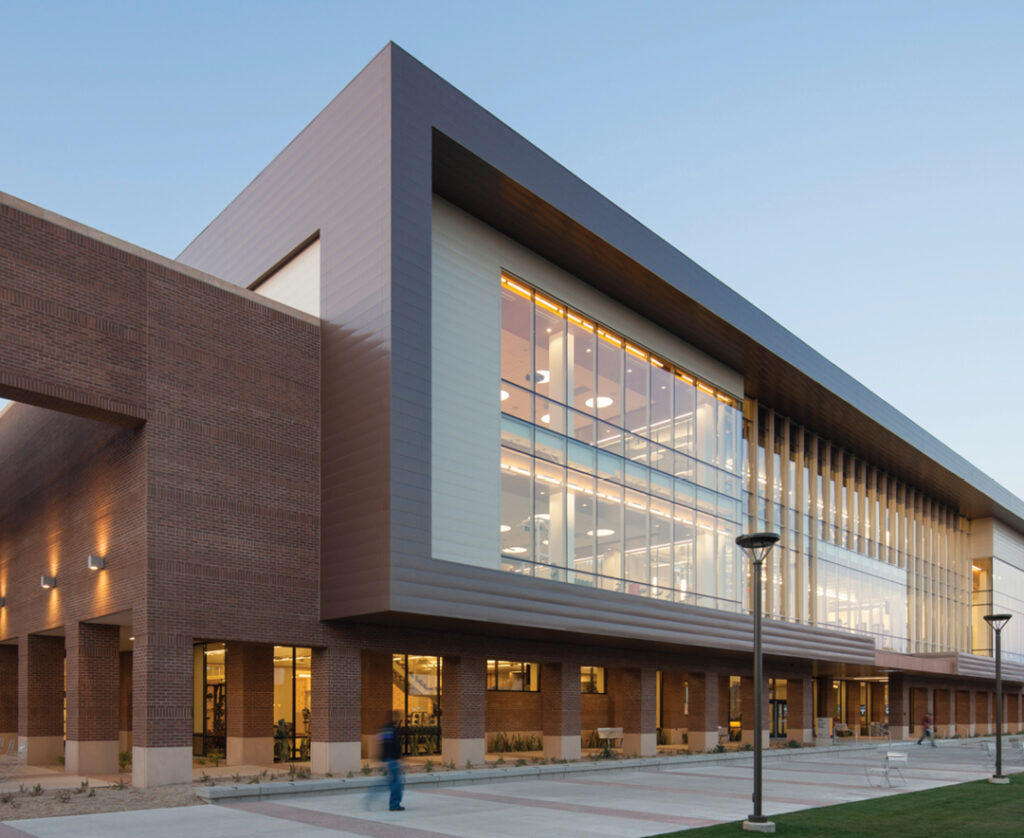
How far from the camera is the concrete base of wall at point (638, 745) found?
110 ft

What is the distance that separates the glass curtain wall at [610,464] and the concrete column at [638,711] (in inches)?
124

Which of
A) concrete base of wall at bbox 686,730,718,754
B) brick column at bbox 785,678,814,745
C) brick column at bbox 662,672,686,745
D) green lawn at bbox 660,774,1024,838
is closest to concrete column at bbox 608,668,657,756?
concrete base of wall at bbox 686,730,718,754

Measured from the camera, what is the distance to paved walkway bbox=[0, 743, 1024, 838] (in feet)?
51.3

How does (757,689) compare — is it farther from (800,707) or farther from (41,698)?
(800,707)

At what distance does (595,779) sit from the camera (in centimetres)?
2564

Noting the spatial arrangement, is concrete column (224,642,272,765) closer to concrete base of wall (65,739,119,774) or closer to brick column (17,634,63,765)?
concrete base of wall (65,739,119,774)

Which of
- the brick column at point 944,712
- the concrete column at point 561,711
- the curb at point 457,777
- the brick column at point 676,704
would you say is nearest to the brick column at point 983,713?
the brick column at point 944,712

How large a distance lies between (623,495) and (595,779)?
9626mm

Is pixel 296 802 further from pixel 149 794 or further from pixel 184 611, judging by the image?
pixel 184 611

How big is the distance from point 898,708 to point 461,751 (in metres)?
36.4

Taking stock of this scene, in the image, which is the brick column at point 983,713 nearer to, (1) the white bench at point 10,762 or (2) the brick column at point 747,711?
(2) the brick column at point 747,711

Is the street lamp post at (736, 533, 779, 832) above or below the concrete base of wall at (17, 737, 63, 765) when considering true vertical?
above

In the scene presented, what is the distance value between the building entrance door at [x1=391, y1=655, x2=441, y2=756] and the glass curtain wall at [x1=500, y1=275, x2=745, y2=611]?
571 centimetres

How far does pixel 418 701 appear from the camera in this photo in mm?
31234
